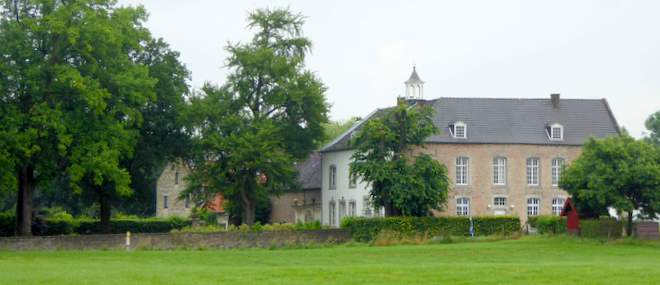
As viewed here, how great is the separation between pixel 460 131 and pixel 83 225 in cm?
2221

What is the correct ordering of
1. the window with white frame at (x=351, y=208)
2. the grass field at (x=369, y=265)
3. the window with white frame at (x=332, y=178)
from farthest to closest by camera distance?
the window with white frame at (x=332, y=178)
the window with white frame at (x=351, y=208)
the grass field at (x=369, y=265)

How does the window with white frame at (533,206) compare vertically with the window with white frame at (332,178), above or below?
below

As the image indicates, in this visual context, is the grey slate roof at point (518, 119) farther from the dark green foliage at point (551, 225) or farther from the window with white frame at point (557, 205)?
the dark green foliage at point (551, 225)

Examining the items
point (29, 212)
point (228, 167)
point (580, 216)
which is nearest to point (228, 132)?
point (228, 167)

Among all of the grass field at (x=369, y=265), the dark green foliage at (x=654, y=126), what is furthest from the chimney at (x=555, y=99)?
the dark green foliage at (x=654, y=126)

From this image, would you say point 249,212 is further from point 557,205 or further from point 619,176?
point 619,176

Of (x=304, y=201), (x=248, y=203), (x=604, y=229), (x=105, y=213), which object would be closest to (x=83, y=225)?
(x=105, y=213)

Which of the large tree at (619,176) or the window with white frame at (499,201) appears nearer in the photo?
the large tree at (619,176)

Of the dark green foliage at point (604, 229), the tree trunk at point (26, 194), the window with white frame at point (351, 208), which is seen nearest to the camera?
the dark green foliage at point (604, 229)

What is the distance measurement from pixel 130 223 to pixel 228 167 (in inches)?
326

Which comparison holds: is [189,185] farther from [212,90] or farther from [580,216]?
[580,216]

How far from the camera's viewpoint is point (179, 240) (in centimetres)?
5184

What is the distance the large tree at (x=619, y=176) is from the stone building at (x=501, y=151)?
52.1 feet

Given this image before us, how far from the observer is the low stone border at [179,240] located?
4938 centimetres
